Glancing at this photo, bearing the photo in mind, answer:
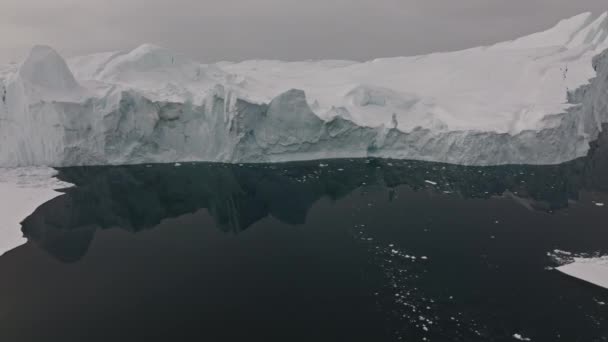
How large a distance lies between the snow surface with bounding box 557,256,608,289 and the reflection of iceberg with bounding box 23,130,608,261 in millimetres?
7301

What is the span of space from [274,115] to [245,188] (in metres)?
8.92

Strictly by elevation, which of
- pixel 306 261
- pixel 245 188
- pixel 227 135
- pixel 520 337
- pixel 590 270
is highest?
pixel 227 135

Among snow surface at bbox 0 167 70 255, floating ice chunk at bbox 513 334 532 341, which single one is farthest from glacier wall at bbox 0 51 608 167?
floating ice chunk at bbox 513 334 532 341

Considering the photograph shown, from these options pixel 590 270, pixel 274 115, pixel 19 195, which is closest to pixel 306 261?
pixel 590 270

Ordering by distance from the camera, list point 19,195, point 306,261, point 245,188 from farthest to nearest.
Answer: point 245,188, point 19,195, point 306,261

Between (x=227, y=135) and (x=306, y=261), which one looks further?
(x=227, y=135)

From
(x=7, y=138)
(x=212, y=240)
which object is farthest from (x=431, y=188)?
(x=7, y=138)

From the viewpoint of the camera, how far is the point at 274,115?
3322cm

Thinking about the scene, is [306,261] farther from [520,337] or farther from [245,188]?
[245,188]

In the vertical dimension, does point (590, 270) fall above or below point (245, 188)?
below

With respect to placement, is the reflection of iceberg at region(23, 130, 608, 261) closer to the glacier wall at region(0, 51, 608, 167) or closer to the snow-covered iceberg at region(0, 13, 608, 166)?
the glacier wall at region(0, 51, 608, 167)

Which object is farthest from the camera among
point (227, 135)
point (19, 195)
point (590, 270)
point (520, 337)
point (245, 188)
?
point (227, 135)

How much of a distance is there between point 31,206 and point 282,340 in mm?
17789

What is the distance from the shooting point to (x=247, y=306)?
42.3 ft
